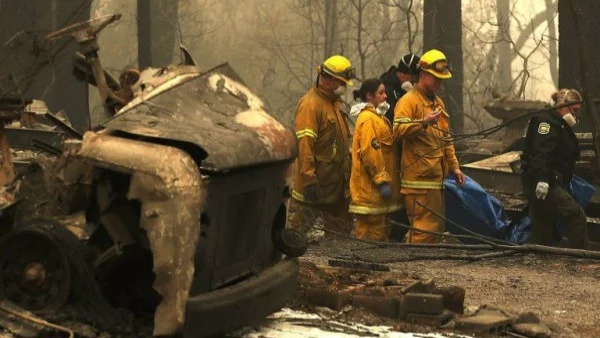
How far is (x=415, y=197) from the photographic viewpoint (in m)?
11.6

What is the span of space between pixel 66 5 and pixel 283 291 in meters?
17.8

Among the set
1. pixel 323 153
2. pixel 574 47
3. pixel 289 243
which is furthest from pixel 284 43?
pixel 289 243

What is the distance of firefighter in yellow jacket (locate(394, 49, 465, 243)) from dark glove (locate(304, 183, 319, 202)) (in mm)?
860

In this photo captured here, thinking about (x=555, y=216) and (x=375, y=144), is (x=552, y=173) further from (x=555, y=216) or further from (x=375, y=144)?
(x=375, y=144)

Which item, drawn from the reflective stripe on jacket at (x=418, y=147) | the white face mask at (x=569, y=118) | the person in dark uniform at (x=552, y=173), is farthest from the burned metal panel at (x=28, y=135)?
the white face mask at (x=569, y=118)

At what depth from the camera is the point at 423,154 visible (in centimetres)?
1150

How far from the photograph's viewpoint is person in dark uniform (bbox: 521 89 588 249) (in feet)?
37.6

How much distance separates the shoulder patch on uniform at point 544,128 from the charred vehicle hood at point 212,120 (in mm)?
4926

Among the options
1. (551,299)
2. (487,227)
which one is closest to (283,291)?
(551,299)

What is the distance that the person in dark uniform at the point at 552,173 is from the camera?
37.6ft

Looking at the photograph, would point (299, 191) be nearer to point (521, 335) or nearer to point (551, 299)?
point (551, 299)

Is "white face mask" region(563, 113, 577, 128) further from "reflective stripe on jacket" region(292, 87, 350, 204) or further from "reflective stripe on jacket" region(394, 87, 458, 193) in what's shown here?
"reflective stripe on jacket" region(292, 87, 350, 204)

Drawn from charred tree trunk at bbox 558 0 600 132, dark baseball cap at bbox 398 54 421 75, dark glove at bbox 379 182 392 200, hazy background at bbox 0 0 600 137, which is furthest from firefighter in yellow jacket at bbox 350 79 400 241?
charred tree trunk at bbox 558 0 600 132

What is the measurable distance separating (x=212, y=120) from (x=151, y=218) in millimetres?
827
